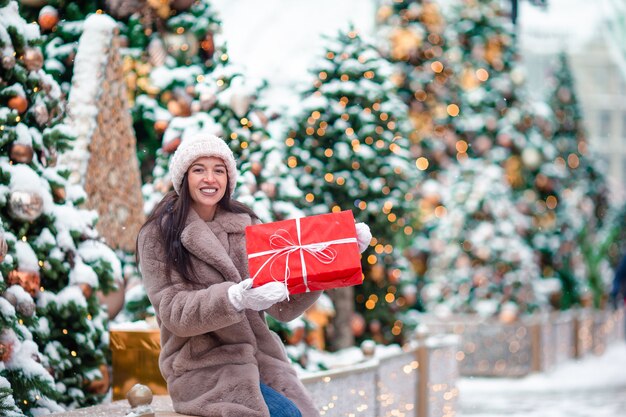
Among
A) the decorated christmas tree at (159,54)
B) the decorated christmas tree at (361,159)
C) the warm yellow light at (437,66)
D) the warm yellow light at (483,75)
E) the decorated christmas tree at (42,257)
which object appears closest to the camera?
the decorated christmas tree at (42,257)

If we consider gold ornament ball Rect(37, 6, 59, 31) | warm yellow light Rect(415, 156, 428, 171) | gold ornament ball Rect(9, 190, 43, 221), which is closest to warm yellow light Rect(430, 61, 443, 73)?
warm yellow light Rect(415, 156, 428, 171)

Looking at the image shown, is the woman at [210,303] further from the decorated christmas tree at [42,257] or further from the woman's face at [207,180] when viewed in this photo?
the decorated christmas tree at [42,257]

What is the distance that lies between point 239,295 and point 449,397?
575 cm

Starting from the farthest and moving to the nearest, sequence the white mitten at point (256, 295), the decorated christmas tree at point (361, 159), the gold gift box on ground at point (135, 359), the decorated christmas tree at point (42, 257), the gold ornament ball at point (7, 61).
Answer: the decorated christmas tree at point (361, 159), the gold gift box on ground at point (135, 359), the gold ornament ball at point (7, 61), the decorated christmas tree at point (42, 257), the white mitten at point (256, 295)

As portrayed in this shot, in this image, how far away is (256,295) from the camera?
361 centimetres

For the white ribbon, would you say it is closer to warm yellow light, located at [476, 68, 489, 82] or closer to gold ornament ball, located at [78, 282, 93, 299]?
gold ornament ball, located at [78, 282, 93, 299]

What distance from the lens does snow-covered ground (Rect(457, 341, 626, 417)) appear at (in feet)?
36.3

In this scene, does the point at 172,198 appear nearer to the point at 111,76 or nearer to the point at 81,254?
the point at 81,254

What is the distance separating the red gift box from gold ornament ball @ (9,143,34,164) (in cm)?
166

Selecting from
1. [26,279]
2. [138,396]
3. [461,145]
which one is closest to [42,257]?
[26,279]

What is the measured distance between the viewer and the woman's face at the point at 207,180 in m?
4.02

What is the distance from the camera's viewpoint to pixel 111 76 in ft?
21.7

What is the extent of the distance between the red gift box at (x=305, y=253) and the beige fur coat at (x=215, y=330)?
0.65 feet

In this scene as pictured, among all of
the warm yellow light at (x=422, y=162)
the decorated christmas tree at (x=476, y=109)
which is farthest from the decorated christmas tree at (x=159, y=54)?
the decorated christmas tree at (x=476, y=109)
